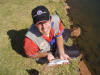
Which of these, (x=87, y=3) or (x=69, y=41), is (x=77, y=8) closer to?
(x=87, y=3)

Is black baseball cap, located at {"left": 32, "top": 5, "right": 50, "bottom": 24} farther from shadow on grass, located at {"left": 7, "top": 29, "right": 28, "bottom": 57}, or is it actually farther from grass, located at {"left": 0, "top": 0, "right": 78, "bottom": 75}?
shadow on grass, located at {"left": 7, "top": 29, "right": 28, "bottom": 57}

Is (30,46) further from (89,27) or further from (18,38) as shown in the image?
(89,27)

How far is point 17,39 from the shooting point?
19.8ft

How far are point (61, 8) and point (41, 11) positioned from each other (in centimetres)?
407

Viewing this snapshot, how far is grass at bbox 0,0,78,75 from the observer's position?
5.03m

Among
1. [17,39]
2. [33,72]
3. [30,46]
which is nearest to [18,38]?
[17,39]

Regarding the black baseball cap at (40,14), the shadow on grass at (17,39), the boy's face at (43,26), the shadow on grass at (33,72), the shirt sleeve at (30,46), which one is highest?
the black baseball cap at (40,14)

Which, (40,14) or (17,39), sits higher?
(40,14)

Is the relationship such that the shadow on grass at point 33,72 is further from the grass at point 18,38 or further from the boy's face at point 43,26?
the boy's face at point 43,26

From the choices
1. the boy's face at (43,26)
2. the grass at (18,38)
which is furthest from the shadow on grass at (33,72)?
the boy's face at (43,26)

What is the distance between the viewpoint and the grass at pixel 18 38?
16.5 feet

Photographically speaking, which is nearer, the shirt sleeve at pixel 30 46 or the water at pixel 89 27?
the shirt sleeve at pixel 30 46

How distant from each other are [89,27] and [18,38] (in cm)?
299

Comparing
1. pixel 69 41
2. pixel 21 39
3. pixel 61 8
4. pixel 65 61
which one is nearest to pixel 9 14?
pixel 21 39
